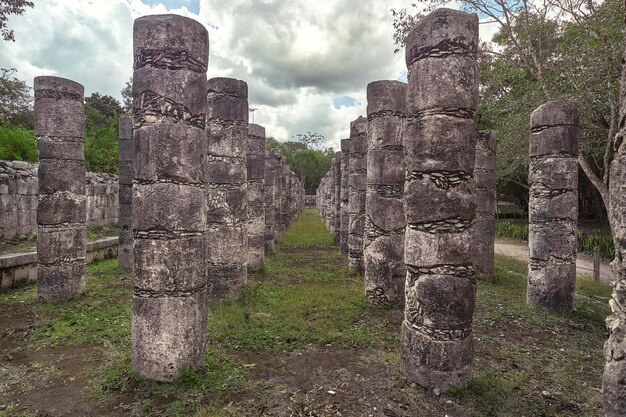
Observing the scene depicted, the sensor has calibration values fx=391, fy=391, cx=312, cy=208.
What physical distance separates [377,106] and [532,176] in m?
3.64

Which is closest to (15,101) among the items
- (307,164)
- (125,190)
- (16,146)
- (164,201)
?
(16,146)

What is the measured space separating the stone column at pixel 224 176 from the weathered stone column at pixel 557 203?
6.34m

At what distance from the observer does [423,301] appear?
502cm

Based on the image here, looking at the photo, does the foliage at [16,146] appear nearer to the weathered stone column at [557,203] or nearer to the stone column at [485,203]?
the stone column at [485,203]

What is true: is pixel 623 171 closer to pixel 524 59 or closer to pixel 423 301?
pixel 423 301

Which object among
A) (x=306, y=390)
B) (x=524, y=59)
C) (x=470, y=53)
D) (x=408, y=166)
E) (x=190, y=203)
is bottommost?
(x=306, y=390)

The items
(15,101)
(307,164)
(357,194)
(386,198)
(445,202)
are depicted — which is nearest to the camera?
(445,202)

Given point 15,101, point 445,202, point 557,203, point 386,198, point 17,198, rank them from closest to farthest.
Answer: point 445,202
point 557,203
point 386,198
point 17,198
point 15,101

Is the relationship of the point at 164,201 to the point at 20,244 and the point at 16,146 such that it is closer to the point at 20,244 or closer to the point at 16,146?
the point at 20,244

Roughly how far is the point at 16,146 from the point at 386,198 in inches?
588

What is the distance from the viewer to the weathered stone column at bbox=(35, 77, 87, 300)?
321 inches

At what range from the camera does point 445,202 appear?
4965 millimetres

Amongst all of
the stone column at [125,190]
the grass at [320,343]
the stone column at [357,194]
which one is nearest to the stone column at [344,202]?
the stone column at [357,194]

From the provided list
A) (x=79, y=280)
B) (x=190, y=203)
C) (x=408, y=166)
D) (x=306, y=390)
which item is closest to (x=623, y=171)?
(x=408, y=166)
